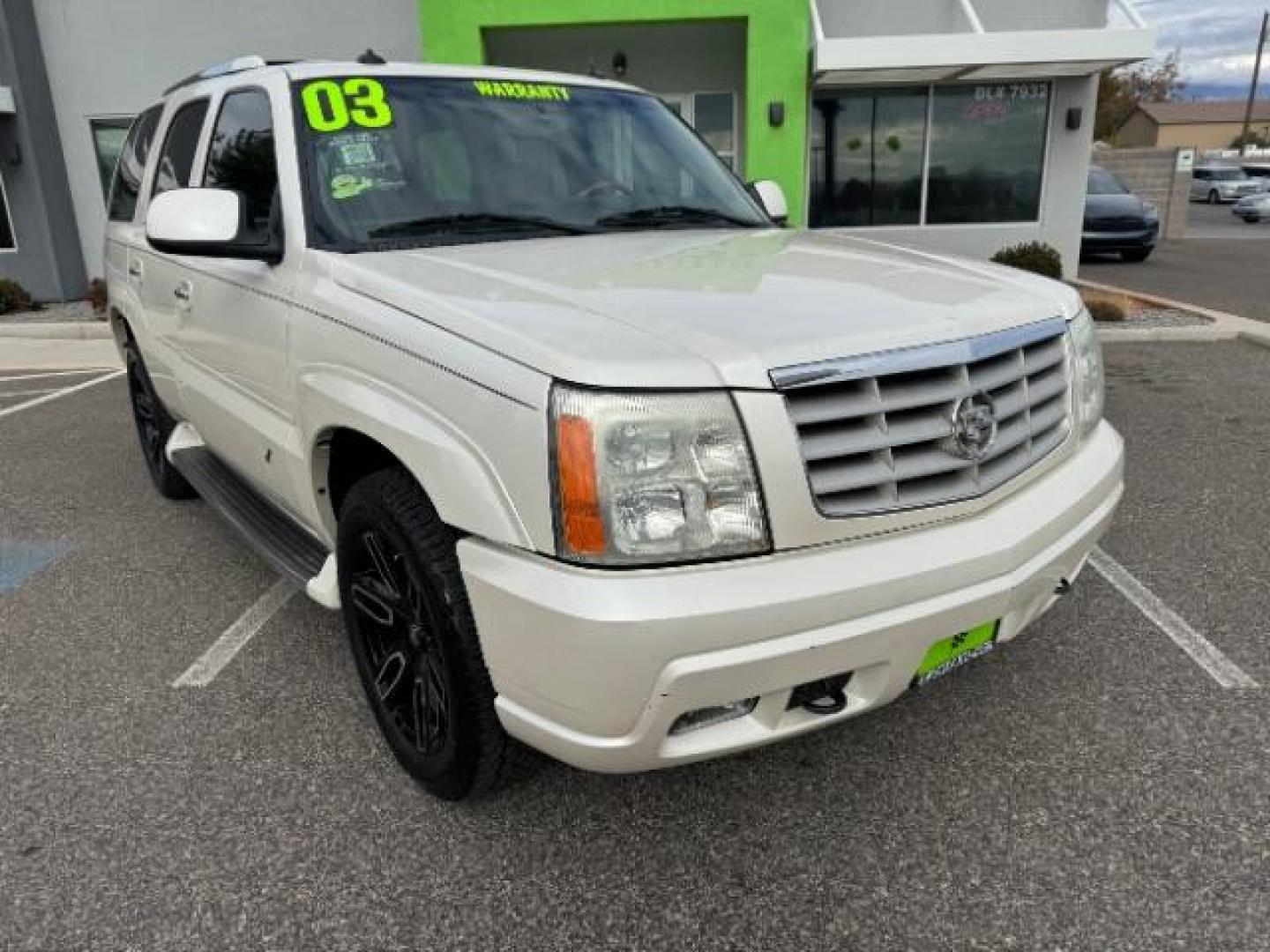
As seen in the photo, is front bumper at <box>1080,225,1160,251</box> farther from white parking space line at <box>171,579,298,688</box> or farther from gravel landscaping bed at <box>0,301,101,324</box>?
white parking space line at <box>171,579,298,688</box>

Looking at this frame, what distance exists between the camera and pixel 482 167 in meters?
3.18

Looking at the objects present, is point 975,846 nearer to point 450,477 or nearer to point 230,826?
point 450,477

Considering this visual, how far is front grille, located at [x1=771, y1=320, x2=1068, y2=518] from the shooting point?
1983 mm

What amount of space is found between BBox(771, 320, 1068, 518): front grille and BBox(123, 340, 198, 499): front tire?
376 centimetres

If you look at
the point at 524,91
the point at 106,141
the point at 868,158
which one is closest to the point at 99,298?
the point at 106,141

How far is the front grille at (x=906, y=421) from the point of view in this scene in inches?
78.1

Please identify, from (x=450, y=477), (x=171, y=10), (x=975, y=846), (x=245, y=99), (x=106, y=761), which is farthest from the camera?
(x=171, y=10)

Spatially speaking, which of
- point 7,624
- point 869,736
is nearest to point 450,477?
point 869,736

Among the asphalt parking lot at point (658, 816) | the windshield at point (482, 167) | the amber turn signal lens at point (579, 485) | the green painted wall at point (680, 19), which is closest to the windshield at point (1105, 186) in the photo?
the green painted wall at point (680, 19)

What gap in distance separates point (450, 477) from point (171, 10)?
13322mm

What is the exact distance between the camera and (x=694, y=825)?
2.53 metres

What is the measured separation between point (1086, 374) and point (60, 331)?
38.1 feet

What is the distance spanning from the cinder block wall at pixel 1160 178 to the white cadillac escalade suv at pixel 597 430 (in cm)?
2324

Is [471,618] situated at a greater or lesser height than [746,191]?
lesser
